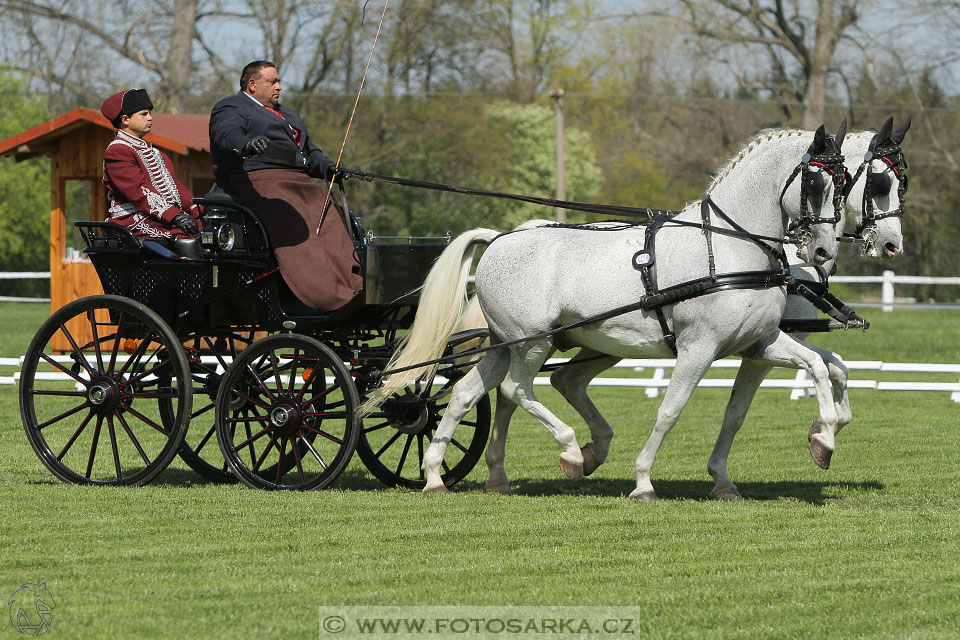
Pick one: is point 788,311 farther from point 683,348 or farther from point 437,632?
point 437,632

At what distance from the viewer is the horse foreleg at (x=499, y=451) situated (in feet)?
24.8

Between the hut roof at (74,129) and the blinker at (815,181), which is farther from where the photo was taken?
the hut roof at (74,129)

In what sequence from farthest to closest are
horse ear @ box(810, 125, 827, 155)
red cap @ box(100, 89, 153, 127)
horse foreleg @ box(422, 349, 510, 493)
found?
red cap @ box(100, 89, 153, 127) < horse foreleg @ box(422, 349, 510, 493) < horse ear @ box(810, 125, 827, 155)

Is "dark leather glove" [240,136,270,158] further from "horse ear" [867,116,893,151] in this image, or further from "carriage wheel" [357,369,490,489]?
"horse ear" [867,116,893,151]

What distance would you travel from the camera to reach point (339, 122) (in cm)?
3412

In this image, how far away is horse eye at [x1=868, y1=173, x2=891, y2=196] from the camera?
21.2ft

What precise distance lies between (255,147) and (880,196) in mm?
3236

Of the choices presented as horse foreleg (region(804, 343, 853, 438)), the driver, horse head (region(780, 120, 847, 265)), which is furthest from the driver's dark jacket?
horse foreleg (region(804, 343, 853, 438))

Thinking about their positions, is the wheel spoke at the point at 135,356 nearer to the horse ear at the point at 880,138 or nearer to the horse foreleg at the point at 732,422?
the horse foreleg at the point at 732,422

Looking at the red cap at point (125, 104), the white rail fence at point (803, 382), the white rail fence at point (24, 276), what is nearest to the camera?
the red cap at point (125, 104)

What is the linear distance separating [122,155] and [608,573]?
157 inches

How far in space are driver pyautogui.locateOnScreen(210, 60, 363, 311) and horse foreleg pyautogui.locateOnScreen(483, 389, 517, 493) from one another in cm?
116

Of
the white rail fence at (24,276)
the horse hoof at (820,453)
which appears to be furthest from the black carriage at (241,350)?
the white rail fence at (24,276)

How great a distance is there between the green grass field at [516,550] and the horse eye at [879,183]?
1.62m
